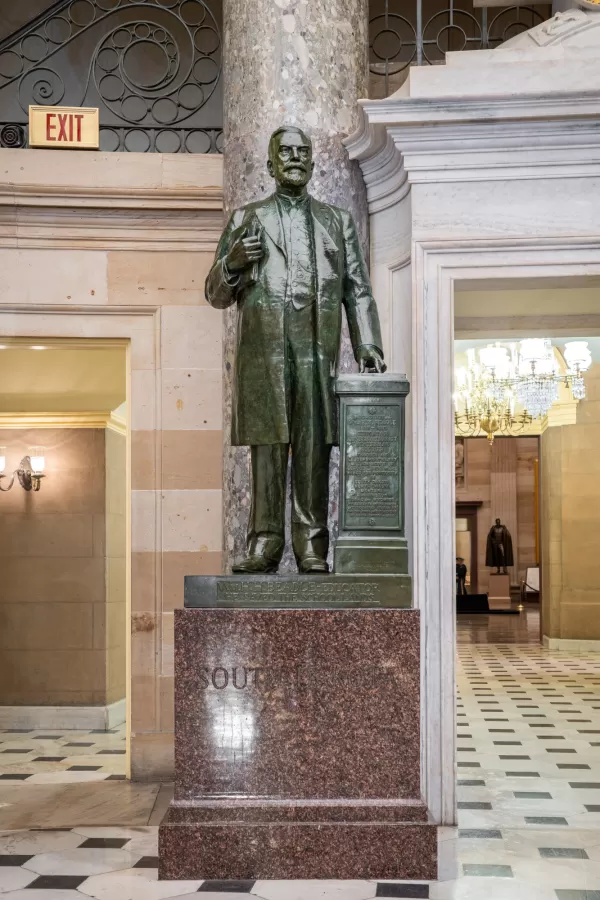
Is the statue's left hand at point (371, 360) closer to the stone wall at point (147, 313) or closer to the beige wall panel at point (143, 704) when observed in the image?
the stone wall at point (147, 313)

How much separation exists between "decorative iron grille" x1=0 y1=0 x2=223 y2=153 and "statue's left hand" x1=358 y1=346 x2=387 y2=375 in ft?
11.3

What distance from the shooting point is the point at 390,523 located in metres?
4.66

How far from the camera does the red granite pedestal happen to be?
4.41 m

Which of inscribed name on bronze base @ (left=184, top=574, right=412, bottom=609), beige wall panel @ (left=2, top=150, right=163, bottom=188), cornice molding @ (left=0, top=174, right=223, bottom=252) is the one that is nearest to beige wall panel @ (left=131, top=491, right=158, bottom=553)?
cornice molding @ (left=0, top=174, right=223, bottom=252)

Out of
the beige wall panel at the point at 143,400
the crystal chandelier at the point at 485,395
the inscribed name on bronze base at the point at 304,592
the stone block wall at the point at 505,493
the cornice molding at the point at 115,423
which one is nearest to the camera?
the inscribed name on bronze base at the point at 304,592

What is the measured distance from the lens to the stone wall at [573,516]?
17.7 meters

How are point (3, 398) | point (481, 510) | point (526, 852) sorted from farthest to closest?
point (481, 510) → point (3, 398) → point (526, 852)

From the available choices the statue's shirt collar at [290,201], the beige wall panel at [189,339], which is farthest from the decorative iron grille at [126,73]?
the statue's shirt collar at [290,201]

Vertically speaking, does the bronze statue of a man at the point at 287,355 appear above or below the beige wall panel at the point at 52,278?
below

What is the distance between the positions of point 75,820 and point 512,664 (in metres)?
9.77

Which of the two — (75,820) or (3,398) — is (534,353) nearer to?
(3,398)

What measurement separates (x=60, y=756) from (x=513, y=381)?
10.8 meters

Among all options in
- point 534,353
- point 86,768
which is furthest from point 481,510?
point 86,768

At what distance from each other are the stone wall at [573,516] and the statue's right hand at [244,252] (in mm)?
13854
